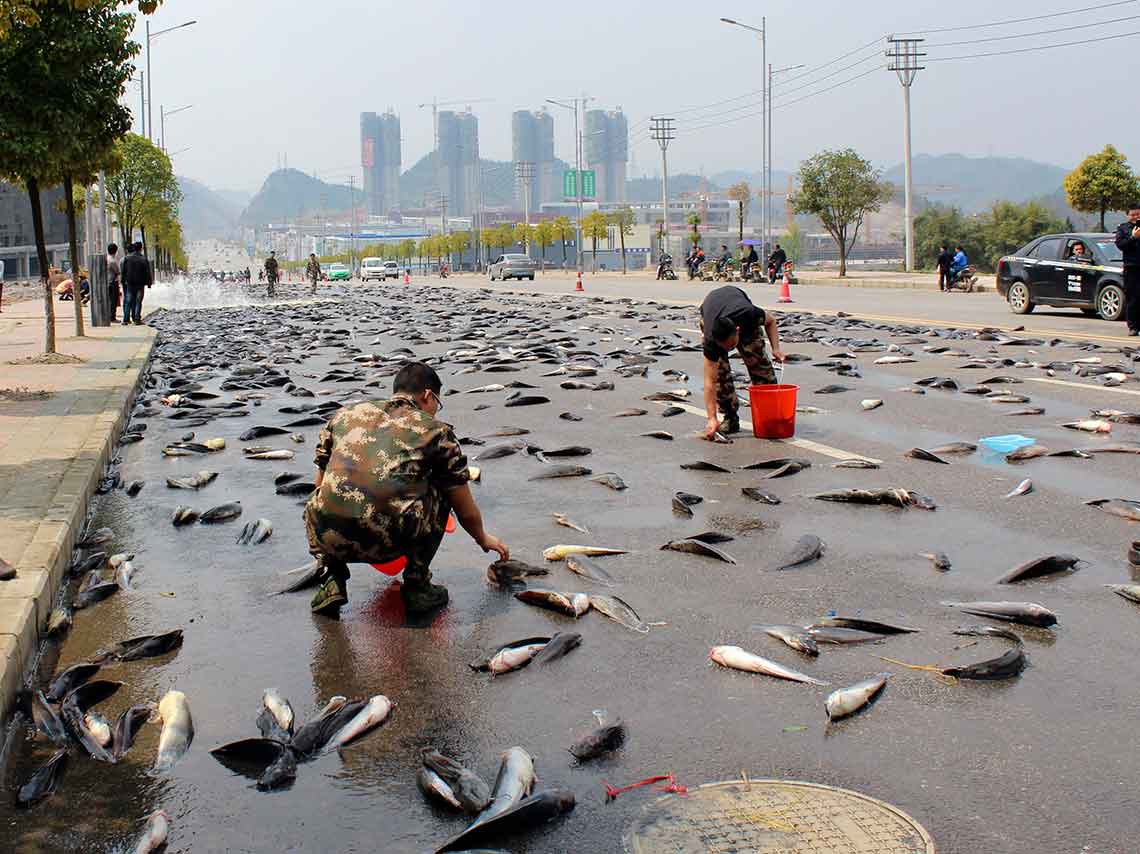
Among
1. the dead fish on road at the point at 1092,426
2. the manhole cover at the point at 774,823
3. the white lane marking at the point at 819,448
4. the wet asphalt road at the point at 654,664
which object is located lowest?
the manhole cover at the point at 774,823

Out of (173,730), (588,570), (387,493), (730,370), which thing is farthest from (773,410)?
(173,730)

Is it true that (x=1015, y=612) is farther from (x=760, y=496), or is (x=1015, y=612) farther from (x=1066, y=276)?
(x=1066, y=276)

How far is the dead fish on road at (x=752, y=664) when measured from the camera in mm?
4859

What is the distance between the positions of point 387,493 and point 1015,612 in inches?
111

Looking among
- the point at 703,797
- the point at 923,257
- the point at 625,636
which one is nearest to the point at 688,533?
the point at 625,636

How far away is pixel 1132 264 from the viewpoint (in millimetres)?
19328

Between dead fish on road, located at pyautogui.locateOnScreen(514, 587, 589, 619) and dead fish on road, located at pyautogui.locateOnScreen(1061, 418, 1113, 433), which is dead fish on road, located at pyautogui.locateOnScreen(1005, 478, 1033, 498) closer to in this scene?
dead fish on road, located at pyautogui.locateOnScreen(1061, 418, 1113, 433)

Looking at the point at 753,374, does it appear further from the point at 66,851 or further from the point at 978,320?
the point at 978,320

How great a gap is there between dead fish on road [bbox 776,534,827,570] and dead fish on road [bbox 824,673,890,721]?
6.02 ft

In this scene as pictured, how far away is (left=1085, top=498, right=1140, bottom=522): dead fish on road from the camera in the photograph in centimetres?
732

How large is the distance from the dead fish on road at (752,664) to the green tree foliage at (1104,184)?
46.8 meters

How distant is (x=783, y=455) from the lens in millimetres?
9867

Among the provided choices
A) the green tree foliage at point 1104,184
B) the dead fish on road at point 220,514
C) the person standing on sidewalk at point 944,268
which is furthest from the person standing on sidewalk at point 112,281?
the green tree foliage at point 1104,184

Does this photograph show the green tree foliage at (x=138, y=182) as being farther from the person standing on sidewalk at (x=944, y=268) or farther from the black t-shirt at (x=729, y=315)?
the black t-shirt at (x=729, y=315)
